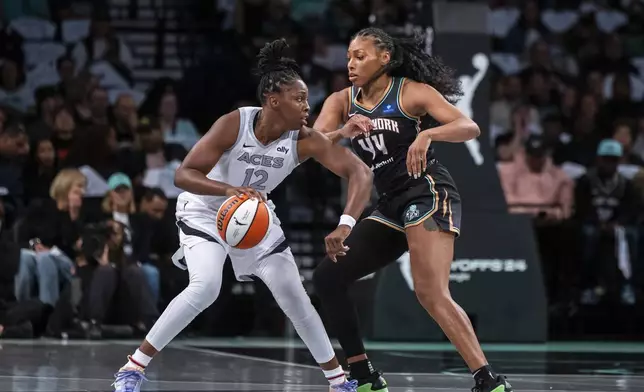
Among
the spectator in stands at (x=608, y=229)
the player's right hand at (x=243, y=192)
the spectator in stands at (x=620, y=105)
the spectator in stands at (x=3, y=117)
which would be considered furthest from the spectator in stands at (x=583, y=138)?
the player's right hand at (x=243, y=192)

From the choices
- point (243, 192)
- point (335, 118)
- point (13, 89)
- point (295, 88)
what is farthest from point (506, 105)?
point (243, 192)

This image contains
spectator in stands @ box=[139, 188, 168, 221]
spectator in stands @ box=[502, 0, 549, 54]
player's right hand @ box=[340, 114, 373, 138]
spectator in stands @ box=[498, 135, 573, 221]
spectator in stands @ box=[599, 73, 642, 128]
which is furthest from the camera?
spectator in stands @ box=[502, 0, 549, 54]

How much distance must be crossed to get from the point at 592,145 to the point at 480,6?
3.45 metres

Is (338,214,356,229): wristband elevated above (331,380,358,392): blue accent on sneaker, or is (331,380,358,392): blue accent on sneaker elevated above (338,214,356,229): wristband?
(338,214,356,229): wristband

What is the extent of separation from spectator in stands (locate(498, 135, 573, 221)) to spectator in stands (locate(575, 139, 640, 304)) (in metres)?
0.28

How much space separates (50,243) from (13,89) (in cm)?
385

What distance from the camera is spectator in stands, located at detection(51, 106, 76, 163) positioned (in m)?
14.0

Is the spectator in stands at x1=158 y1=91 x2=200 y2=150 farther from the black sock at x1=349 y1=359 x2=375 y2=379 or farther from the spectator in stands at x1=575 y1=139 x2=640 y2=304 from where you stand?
the black sock at x1=349 y1=359 x2=375 y2=379

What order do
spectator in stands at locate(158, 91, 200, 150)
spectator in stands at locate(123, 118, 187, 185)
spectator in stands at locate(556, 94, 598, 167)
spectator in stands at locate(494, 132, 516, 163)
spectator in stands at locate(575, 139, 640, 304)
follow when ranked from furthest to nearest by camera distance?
1. spectator in stands at locate(556, 94, 598, 167)
2. spectator in stands at locate(158, 91, 200, 150)
3. spectator in stands at locate(494, 132, 516, 163)
4. spectator in stands at locate(123, 118, 187, 185)
5. spectator in stands at locate(575, 139, 640, 304)

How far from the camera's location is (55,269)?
40.0 ft

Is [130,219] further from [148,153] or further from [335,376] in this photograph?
[335,376]

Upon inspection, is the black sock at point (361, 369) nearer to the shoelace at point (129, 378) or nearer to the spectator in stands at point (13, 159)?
the shoelace at point (129, 378)

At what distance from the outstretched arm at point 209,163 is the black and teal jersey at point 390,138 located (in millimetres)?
778

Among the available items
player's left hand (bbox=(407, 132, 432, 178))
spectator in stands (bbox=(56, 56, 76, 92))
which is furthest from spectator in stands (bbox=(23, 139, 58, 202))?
Answer: player's left hand (bbox=(407, 132, 432, 178))
